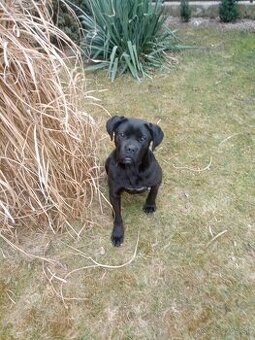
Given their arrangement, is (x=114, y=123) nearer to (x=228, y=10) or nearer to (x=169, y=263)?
(x=169, y=263)

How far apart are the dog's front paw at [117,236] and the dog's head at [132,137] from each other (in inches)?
20.5

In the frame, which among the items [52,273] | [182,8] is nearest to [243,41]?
[182,8]

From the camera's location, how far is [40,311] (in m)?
2.25


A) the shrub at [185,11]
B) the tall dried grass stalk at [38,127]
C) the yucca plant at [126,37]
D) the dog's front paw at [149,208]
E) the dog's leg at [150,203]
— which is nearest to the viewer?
the tall dried grass stalk at [38,127]

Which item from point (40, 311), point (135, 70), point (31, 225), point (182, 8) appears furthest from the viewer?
point (182, 8)

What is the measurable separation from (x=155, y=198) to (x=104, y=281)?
0.66m

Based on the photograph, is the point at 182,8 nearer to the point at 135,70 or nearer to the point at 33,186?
the point at 135,70

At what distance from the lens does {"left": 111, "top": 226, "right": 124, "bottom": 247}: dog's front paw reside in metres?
2.59

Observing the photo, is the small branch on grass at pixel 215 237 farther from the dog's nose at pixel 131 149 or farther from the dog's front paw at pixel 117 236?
the dog's nose at pixel 131 149

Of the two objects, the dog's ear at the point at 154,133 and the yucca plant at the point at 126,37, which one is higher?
the dog's ear at the point at 154,133

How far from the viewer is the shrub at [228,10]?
17.5 feet

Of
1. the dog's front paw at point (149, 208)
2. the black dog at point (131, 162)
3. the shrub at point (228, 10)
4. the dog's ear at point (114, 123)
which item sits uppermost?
the dog's ear at point (114, 123)

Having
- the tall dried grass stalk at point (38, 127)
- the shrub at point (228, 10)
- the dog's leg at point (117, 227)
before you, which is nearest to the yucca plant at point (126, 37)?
the shrub at point (228, 10)

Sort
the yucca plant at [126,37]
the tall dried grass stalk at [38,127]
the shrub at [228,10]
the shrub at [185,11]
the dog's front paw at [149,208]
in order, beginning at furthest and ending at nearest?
the shrub at [185,11] < the shrub at [228,10] < the yucca plant at [126,37] < the dog's front paw at [149,208] < the tall dried grass stalk at [38,127]
